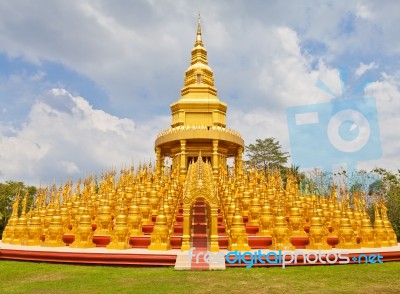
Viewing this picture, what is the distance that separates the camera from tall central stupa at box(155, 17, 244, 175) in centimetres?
2392

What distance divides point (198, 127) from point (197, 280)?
1639cm

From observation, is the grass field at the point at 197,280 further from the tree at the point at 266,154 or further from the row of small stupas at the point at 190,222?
the tree at the point at 266,154

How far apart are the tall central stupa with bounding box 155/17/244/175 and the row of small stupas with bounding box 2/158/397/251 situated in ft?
18.6

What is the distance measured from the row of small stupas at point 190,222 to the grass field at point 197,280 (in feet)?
7.66

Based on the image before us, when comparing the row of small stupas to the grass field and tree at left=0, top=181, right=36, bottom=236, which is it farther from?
tree at left=0, top=181, right=36, bottom=236

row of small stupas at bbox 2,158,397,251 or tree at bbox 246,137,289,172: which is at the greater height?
tree at bbox 246,137,289,172

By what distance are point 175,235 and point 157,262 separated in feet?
8.94

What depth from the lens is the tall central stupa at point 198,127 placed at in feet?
78.5

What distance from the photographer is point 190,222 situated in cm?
1286

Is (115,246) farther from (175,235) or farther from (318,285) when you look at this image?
(318,285)
